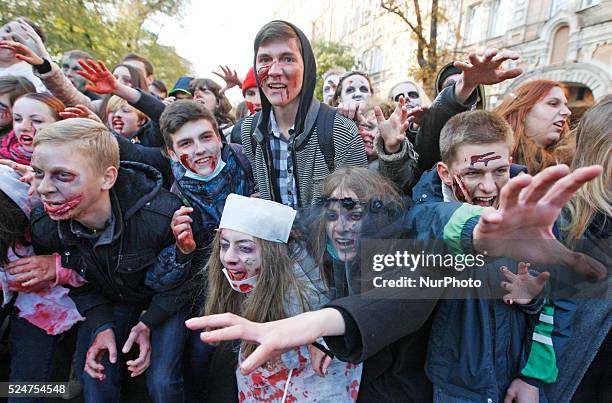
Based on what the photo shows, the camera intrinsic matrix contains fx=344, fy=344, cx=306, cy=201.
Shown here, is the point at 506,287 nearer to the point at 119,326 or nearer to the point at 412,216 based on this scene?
the point at 412,216

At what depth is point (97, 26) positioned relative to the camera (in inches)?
308

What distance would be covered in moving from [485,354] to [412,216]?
57 centimetres

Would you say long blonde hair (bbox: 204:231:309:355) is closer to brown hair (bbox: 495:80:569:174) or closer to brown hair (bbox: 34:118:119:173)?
brown hair (bbox: 34:118:119:173)

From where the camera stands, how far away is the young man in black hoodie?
68.5 inches

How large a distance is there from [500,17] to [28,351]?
16918 millimetres

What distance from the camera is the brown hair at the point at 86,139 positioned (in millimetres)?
1627

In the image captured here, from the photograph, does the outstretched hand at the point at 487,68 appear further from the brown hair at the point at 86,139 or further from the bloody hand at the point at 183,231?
the brown hair at the point at 86,139

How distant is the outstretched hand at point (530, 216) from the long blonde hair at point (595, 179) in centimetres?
48

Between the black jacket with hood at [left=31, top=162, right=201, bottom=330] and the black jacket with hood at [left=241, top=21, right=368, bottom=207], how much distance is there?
0.56 meters

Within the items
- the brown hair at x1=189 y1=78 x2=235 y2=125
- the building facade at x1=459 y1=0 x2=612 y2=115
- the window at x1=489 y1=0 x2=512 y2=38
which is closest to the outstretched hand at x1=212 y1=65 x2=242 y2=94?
the brown hair at x1=189 y1=78 x2=235 y2=125

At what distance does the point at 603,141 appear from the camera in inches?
57.9

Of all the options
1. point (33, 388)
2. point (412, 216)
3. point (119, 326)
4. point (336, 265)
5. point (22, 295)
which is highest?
point (412, 216)

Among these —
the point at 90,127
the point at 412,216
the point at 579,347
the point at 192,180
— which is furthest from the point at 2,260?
the point at 579,347

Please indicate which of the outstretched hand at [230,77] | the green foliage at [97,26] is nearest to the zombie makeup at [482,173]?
the outstretched hand at [230,77]
